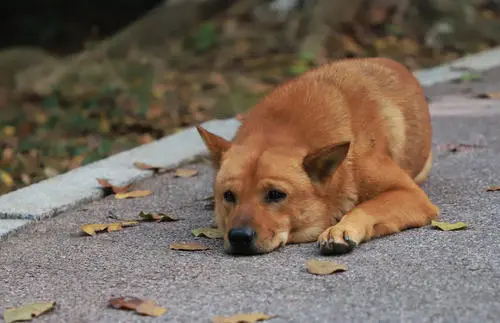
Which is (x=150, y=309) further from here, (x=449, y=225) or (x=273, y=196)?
(x=449, y=225)

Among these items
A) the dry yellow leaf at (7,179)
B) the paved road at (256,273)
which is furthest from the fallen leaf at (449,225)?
the dry yellow leaf at (7,179)

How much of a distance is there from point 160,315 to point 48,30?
1192 cm

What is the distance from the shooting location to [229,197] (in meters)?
4.22

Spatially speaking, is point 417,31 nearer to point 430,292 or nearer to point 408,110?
point 408,110

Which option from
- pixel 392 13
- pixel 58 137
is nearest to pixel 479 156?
pixel 58 137

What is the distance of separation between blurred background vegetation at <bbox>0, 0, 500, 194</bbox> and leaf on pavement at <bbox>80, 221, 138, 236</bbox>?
116 inches

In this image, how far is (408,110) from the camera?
513 cm

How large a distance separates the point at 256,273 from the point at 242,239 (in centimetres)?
27

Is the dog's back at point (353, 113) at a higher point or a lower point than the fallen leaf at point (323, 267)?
higher

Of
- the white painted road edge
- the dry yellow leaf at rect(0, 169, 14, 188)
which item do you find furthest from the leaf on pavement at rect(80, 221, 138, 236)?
the dry yellow leaf at rect(0, 169, 14, 188)

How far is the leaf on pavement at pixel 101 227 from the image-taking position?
467 centimetres

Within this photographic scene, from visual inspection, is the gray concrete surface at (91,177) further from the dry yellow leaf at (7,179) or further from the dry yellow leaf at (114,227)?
the dry yellow leaf at (7,179)

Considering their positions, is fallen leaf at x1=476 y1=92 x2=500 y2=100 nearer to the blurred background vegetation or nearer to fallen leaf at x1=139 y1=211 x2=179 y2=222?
the blurred background vegetation

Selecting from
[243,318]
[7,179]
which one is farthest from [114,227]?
[7,179]
